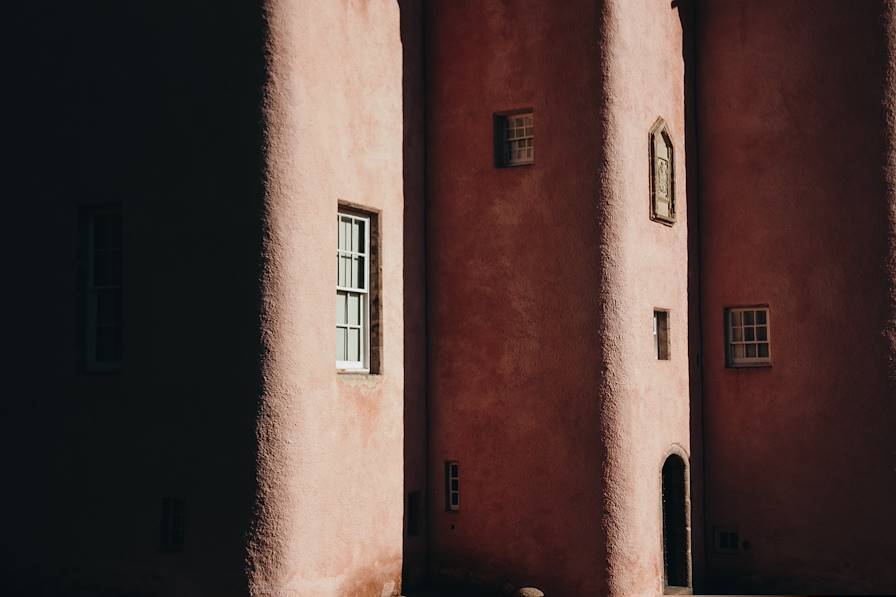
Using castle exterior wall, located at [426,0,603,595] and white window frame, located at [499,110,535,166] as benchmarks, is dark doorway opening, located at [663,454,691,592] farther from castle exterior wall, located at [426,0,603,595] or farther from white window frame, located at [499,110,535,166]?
white window frame, located at [499,110,535,166]

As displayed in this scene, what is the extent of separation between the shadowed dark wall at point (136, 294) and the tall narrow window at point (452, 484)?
13.5ft

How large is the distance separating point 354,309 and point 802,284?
24.9 feet

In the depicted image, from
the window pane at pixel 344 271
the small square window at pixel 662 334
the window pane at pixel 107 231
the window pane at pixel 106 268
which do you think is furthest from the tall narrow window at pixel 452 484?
the window pane at pixel 107 231

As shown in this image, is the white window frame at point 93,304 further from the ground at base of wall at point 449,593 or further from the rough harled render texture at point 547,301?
the ground at base of wall at point 449,593

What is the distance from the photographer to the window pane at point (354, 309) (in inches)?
594

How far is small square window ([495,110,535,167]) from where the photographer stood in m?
16.6

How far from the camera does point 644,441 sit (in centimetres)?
1633

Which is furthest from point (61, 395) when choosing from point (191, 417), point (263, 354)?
point (263, 354)

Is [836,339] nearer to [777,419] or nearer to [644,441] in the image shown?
[777,419]

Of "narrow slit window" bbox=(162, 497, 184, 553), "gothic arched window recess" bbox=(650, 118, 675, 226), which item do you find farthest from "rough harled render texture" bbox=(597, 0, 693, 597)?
"narrow slit window" bbox=(162, 497, 184, 553)

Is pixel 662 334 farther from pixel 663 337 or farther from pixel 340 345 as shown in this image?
pixel 340 345

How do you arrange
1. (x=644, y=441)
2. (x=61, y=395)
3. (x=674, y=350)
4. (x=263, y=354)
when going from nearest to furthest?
(x=263, y=354) → (x=61, y=395) → (x=644, y=441) → (x=674, y=350)

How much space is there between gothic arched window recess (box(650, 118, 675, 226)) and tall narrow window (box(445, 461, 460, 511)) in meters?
4.74

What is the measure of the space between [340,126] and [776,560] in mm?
9860
